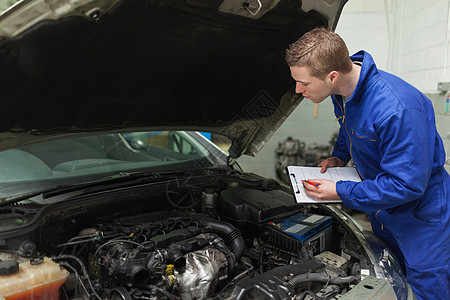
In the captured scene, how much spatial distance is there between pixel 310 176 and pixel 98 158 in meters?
1.26

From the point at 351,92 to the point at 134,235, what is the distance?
1.13m

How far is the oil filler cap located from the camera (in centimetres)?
129

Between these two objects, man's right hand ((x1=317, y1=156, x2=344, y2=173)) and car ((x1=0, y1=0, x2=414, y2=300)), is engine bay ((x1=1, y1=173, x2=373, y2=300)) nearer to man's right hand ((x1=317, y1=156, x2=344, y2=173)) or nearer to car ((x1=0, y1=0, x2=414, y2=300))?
car ((x1=0, y1=0, x2=414, y2=300))

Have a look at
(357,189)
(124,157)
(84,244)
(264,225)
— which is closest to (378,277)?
(357,189)

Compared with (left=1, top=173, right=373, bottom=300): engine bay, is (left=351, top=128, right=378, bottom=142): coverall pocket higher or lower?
higher

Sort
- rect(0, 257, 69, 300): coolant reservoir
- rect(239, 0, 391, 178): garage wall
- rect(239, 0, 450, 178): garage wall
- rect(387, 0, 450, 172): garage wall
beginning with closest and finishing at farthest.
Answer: rect(0, 257, 69, 300): coolant reservoir, rect(387, 0, 450, 172): garage wall, rect(239, 0, 450, 178): garage wall, rect(239, 0, 391, 178): garage wall

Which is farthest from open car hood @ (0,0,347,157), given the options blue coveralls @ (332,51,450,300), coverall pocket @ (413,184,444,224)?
coverall pocket @ (413,184,444,224)

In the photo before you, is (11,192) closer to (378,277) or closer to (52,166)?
(52,166)

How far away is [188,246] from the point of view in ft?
5.39

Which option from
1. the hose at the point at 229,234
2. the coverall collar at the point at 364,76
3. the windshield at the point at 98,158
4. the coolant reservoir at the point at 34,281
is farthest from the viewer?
the windshield at the point at 98,158

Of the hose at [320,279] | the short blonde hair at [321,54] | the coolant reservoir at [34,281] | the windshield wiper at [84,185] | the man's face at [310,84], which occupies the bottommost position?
the hose at [320,279]

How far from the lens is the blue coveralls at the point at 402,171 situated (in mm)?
1434

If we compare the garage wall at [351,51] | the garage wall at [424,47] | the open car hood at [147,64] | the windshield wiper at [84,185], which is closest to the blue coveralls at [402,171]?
the open car hood at [147,64]

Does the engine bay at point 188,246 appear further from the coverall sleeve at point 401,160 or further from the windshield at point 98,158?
the coverall sleeve at point 401,160
